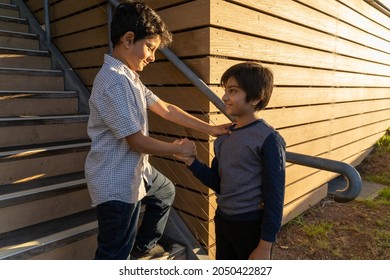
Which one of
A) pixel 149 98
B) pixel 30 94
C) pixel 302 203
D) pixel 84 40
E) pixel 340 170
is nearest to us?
pixel 340 170

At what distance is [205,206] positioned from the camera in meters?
2.45

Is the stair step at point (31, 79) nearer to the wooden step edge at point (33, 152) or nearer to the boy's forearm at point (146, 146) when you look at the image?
the wooden step edge at point (33, 152)

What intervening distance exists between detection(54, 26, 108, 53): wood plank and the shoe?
2069 mm

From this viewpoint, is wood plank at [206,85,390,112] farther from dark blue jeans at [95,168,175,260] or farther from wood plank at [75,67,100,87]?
wood plank at [75,67,100,87]

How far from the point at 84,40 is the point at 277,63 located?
→ 212cm

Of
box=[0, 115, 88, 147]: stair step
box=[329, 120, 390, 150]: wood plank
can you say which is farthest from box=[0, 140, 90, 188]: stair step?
box=[329, 120, 390, 150]: wood plank

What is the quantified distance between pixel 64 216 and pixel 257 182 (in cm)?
164

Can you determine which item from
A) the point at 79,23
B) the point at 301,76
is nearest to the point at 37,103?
the point at 79,23

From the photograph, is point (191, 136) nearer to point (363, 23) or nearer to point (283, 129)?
point (283, 129)

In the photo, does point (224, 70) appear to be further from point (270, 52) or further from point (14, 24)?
point (14, 24)

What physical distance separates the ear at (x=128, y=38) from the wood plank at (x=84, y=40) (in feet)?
5.47

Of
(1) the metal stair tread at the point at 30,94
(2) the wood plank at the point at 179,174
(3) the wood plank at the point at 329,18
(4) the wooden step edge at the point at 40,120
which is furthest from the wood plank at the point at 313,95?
(1) the metal stair tread at the point at 30,94

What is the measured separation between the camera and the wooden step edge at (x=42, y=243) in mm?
1860

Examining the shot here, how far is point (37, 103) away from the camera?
3.05m
